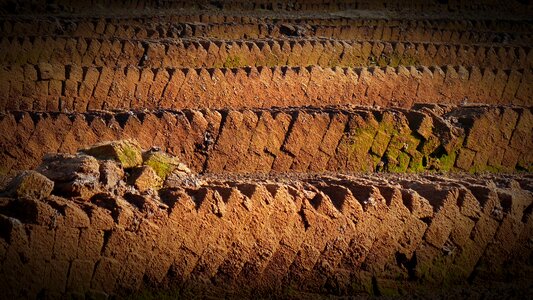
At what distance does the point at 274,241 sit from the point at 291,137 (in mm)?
3478

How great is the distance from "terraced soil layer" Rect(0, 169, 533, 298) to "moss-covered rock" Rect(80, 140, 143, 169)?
2.00 feet

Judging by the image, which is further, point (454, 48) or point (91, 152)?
point (454, 48)

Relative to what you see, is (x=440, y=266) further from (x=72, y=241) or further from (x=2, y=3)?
(x=2, y=3)

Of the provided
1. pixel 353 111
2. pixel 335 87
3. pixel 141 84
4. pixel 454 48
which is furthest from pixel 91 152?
pixel 454 48

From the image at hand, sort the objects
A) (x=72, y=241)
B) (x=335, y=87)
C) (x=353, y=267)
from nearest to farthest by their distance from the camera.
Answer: (x=72, y=241) < (x=353, y=267) < (x=335, y=87)

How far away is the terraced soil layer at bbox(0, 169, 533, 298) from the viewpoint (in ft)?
17.3

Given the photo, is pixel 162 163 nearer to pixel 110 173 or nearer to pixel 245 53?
pixel 110 173

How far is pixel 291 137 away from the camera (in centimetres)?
930

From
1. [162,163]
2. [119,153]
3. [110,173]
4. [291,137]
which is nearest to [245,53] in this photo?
[291,137]

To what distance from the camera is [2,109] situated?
1106 cm

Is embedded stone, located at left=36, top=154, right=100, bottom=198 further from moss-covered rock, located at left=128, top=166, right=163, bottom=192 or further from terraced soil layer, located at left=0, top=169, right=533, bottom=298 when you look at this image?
moss-covered rock, located at left=128, top=166, right=163, bottom=192

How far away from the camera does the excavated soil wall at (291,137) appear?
8977mm

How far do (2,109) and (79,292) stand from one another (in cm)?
655

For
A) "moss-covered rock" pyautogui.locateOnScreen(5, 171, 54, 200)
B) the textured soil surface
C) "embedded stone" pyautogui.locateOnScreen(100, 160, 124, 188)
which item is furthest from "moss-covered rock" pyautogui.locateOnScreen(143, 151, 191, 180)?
"moss-covered rock" pyautogui.locateOnScreen(5, 171, 54, 200)
